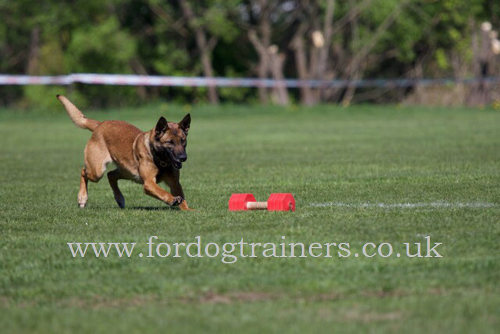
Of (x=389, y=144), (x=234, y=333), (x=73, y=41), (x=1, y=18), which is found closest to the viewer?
(x=234, y=333)

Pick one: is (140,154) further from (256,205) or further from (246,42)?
(246,42)

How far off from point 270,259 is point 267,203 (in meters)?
2.22

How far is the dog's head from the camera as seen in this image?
8664 mm

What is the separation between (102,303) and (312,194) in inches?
207

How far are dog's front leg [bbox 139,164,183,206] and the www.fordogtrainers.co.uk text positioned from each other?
66.8 inches

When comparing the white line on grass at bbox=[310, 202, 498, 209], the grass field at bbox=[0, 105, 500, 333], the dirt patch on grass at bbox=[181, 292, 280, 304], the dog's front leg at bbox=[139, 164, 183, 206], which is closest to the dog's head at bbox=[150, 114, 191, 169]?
the dog's front leg at bbox=[139, 164, 183, 206]

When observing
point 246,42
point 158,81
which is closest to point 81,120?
point 158,81

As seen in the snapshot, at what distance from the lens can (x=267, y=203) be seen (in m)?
8.48

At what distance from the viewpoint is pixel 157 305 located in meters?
5.15

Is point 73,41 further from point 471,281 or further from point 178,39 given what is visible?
point 471,281

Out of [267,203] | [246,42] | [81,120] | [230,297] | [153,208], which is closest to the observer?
[230,297]

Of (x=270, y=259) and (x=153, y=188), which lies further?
(x=153, y=188)

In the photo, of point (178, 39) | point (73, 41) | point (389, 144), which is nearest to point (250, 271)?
point (389, 144)

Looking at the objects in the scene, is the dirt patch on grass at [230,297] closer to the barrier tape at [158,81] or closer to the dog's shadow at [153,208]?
the dog's shadow at [153,208]
